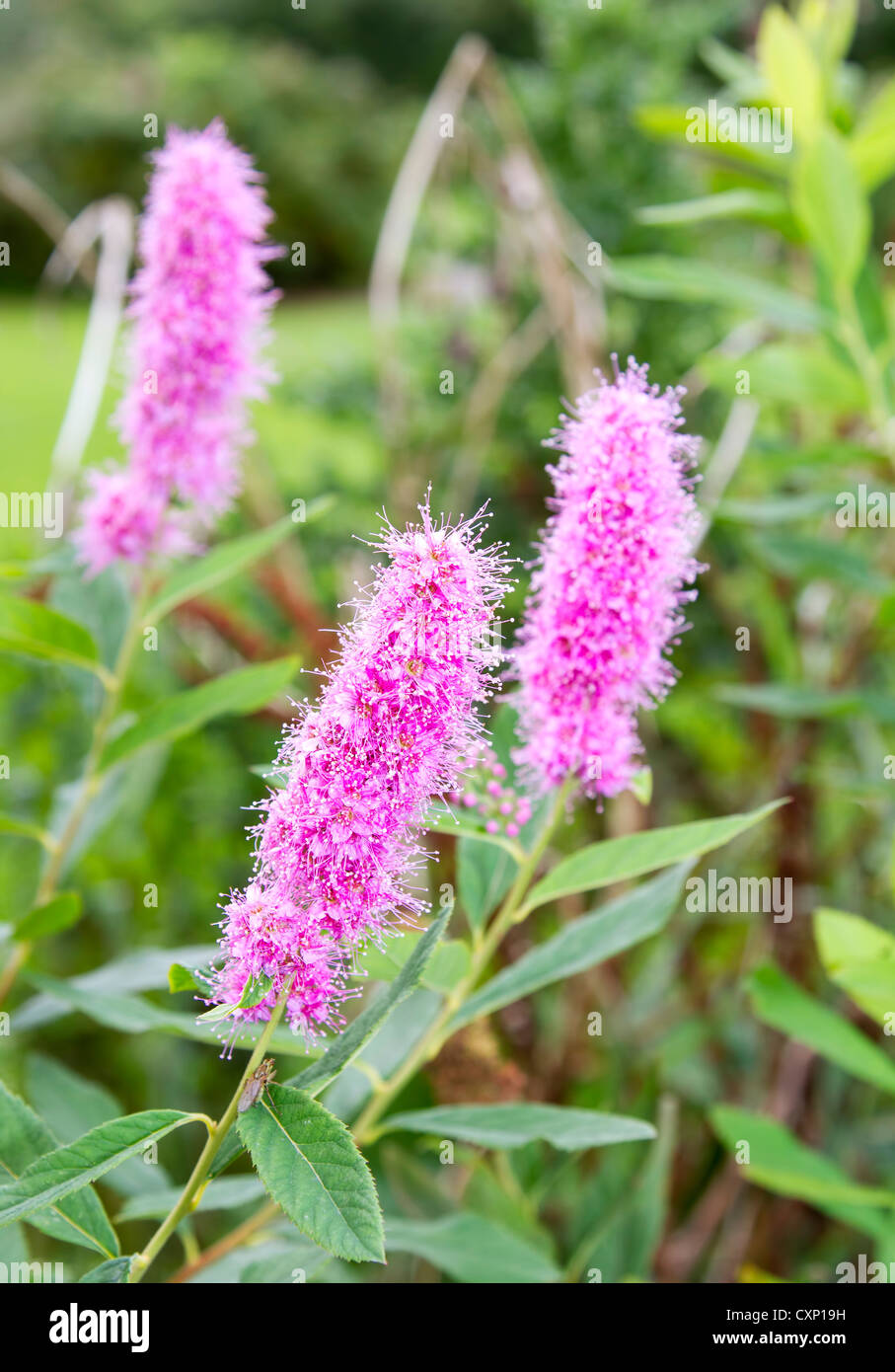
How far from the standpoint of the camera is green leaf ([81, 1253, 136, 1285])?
58 cm

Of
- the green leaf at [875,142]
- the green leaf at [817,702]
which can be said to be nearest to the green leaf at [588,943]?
the green leaf at [817,702]

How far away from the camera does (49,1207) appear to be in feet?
2.08

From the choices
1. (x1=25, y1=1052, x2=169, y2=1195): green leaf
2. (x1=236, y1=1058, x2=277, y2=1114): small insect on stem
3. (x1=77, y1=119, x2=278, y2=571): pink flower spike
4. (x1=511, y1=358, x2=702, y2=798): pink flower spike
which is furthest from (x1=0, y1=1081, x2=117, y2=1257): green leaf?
(x1=77, y1=119, x2=278, y2=571): pink flower spike

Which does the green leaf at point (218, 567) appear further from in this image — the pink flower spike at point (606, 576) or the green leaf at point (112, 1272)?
the green leaf at point (112, 1272)

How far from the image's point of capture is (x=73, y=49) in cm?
1164

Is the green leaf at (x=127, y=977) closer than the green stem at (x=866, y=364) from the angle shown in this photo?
Yes

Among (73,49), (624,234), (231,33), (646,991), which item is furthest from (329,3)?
(646,991)

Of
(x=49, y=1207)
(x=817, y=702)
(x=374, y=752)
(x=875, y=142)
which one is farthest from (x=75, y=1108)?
(x=875, y=142)

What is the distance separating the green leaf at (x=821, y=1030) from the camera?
3.29 feet

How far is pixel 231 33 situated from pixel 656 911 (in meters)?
13.6

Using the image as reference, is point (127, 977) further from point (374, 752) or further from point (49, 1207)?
point (374, 752)

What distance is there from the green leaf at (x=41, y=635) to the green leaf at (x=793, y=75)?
0.89 metres
